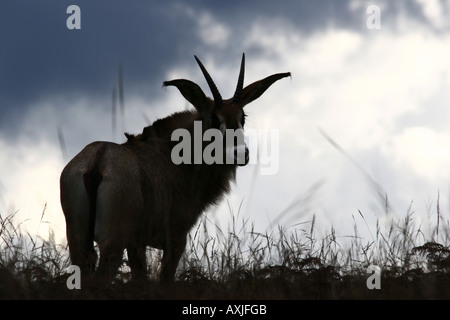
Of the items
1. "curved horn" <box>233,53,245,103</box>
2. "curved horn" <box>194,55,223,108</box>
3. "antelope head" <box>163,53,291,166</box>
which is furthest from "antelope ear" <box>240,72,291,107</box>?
"curved horn" <box>194,55,223,108</box>

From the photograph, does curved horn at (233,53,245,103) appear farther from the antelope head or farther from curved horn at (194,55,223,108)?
curved horn at (194,55,223,108)

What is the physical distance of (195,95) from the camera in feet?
30.7

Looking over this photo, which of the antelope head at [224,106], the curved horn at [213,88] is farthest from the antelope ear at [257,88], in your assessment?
the curved horn at [213,88]

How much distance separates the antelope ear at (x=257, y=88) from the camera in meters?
9.86

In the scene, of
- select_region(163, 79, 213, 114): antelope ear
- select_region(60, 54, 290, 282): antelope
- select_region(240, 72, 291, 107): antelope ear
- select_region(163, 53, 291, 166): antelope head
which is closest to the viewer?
select_region(60, 54, 290, 282): antelope

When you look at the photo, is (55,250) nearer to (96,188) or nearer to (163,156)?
(96,188)

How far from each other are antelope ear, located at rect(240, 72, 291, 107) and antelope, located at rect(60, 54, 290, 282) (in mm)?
15

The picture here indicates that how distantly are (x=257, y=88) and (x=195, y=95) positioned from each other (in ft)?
3.46

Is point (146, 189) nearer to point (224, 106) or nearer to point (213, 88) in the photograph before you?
point (224, 106)

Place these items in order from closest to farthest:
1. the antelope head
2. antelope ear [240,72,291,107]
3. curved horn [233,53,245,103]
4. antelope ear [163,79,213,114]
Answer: the antelope head → antelope ear [163,79,213,114] → curved horn [233,53,245,103] → antelope ear [240,72,291,107]

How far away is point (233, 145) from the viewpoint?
8.75m

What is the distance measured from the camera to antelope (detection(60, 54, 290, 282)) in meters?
6.99

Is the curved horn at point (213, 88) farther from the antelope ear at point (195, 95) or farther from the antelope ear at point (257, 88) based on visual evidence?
the antelope ear at point (257, 88)

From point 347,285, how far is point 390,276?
636 millimetres
